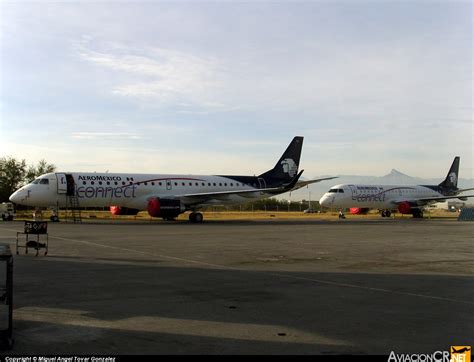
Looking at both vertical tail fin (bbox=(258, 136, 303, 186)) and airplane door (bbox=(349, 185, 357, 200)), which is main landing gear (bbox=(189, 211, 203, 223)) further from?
airplane door (bbox=(349, 185, 357, 200))

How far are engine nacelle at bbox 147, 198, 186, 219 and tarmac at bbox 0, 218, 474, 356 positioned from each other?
18988 mm

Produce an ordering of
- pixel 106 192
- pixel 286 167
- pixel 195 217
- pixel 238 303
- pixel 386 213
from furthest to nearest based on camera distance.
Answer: pixel 386 213, pixel 286 167, pixel 195 217, pixel 106 192, pixel 238 303

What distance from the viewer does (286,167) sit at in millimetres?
43656

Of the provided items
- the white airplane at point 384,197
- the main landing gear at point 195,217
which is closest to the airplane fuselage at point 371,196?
the white airplane at point 384,197

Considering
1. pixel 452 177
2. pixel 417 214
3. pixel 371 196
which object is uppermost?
pixel 452 177

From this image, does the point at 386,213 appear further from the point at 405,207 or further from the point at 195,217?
the point at 195,217

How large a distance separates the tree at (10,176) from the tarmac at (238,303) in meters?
55.9

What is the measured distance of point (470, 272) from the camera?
11.6 m

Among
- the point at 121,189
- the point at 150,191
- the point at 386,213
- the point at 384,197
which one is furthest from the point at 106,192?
the point at 386,213

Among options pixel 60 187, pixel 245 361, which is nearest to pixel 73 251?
pixel 245 361

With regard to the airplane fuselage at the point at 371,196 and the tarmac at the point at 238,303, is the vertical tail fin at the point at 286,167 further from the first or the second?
the tarmac at the point at 238,303

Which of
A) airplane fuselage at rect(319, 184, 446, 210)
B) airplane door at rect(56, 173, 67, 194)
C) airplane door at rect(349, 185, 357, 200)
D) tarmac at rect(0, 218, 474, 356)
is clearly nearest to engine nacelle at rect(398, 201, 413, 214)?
airplane fuselage at rect(319, 184, 446, 210)

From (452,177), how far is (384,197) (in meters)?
14.8

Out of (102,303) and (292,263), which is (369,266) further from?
(102,303)
